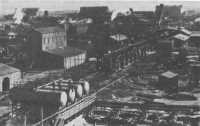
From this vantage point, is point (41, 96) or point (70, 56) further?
point (70, 56)

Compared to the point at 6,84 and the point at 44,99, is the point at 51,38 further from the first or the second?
the point at 44,99

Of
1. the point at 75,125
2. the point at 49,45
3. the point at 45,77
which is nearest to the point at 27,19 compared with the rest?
the point at 49,45

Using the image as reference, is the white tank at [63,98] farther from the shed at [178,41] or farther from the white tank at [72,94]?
the shed at [178,41]

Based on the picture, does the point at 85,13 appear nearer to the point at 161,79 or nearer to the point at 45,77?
the point at 45,77

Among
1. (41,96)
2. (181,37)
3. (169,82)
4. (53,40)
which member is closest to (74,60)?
(53,40)

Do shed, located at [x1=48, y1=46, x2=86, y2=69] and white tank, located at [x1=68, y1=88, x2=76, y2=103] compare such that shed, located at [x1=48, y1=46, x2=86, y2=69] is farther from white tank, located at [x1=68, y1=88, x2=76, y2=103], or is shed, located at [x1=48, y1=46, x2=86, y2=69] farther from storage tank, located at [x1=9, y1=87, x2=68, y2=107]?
storage tank, located at [x1=9, y1=87, x2=68, y2=107]

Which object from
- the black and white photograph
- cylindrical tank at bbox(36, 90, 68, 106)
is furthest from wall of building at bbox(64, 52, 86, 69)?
cylindrical tank at bbox(36, 90, 68, 106)

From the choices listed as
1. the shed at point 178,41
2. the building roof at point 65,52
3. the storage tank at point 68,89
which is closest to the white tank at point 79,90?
the storage tank at point 68,89
